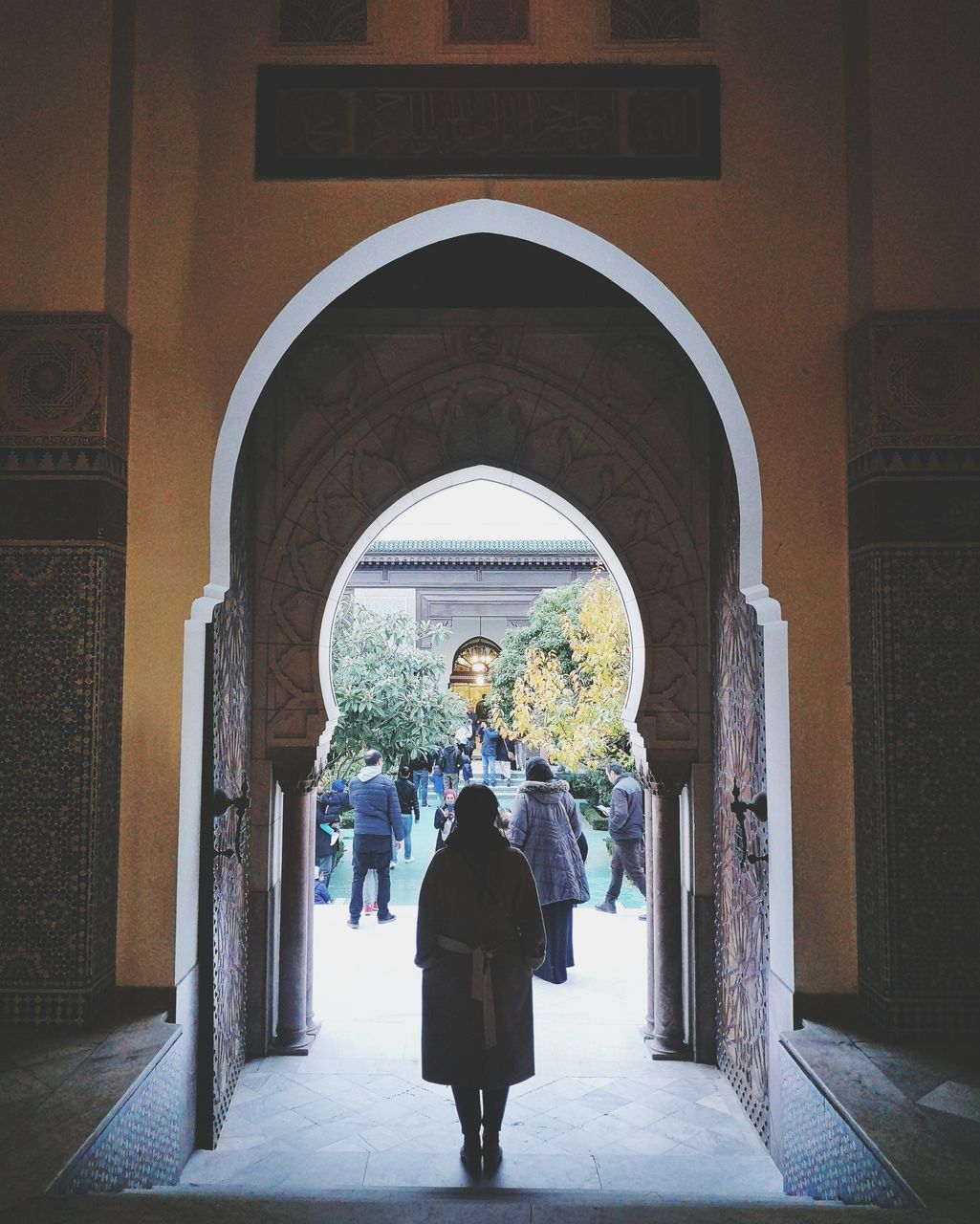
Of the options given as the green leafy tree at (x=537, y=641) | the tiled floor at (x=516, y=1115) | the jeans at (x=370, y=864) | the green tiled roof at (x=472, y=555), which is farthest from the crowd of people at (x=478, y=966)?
the green tiled roof at (x=472, y=555)

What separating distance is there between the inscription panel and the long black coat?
6.82 feet

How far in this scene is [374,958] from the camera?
16.8 feet

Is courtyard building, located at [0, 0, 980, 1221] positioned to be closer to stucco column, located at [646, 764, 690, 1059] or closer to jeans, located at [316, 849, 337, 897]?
stucco column, located at [646, 764, 690, 1059]

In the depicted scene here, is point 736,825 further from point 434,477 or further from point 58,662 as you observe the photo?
point 58,662

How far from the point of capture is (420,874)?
7.80m

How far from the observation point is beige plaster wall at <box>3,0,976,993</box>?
2422 millimetres

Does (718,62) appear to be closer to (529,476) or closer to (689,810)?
(529,476)

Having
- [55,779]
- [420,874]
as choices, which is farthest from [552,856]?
[420,874]

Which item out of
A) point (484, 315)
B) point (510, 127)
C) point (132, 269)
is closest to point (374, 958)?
point (484, 315)

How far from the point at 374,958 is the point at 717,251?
13.7 ft

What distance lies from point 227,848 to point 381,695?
18.4 feet

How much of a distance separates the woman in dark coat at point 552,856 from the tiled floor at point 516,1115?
0.61 feet

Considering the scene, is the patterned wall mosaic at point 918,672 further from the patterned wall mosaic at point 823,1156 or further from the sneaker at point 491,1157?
the sneaker at point 491,1157

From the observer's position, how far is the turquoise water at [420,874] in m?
6.87
